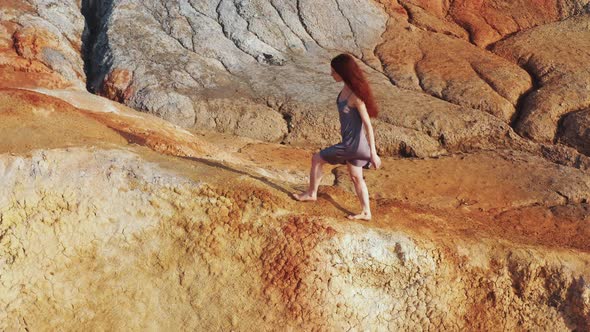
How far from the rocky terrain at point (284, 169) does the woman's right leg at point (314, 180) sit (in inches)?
3.8

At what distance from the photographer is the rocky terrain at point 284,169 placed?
4.88 meters

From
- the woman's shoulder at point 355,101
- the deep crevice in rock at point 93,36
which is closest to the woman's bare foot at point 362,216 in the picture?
the woman's shoulder at point 355,101

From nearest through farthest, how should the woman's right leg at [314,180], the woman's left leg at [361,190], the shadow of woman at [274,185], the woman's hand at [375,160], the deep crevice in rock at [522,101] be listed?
the woman's hand at [375,160]
the woman's left leg at [361,190]
the woman's right leg at [314,180]
the shadow of woman at [274,185]
the deep crevice in rock at [522,101]

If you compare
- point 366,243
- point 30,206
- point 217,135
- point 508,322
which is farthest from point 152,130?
point 508,322

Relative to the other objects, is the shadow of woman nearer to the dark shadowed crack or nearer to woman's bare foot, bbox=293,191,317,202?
woman's bare foot, bbox=293,191,317,202

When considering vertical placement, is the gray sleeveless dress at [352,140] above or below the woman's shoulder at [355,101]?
below

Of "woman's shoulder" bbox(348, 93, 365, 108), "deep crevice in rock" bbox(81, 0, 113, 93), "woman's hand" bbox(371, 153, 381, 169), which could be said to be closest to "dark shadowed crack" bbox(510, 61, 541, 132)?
"woman's hand" bbox(371, 153, 381, 169)

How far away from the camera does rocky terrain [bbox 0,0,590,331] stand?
16.0ft

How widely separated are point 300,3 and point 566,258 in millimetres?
11146

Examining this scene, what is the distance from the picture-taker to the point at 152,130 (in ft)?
29.1

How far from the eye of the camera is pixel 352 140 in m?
5.04

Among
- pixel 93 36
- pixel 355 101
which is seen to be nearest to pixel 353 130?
pixel 355 101

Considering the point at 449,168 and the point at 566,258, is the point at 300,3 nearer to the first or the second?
the point at 449,168

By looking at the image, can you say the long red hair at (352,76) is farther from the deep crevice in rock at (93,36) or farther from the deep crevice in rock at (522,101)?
the deep crevice in rock at (93,36)
